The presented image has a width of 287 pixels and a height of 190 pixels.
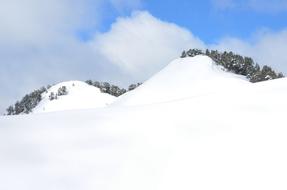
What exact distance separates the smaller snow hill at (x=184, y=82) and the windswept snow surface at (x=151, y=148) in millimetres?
26078

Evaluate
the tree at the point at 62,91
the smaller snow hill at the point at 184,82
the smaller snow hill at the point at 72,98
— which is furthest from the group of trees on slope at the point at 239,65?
the tree at the point at 62,91

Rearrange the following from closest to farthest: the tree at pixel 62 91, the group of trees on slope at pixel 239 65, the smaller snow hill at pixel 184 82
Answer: the smaller snow hill at pixel 184 82 < the group of trees on slope at pixel 239 65 < the tree at pixel 62 91

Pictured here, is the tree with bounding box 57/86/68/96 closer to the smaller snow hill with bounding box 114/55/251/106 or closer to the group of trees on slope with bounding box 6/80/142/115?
the group of trees on slope with bounding box 6/80/142/115

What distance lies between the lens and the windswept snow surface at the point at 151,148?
27.6ft

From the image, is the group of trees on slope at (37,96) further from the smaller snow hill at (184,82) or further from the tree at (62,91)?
the smaller snow hill at (184,82)

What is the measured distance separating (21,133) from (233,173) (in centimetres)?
371

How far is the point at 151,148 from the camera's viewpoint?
9.50 metres

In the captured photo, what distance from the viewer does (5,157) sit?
8.63 m

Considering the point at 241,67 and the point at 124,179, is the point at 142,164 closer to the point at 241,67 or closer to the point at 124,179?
the point at 124,179

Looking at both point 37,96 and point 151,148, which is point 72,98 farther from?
point 151,148

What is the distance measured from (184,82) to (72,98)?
123ft

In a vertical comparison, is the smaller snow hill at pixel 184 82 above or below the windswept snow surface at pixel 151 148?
above

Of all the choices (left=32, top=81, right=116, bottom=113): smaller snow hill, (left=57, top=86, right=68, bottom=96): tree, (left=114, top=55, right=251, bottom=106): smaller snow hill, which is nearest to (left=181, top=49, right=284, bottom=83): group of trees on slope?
(left=114, top=55, right=251, bottom=106): smaller snow hill

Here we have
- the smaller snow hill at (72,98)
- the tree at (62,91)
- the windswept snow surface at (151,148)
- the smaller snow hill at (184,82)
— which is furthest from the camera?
the tree at (62,91)
